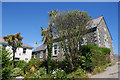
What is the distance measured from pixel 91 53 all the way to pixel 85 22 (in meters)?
3.42

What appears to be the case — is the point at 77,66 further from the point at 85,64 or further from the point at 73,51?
the point at 73,51

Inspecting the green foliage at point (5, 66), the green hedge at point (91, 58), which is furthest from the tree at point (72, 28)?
the green foliage at point (5, 66)

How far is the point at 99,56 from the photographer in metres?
11.3

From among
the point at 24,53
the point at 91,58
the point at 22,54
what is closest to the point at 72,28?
the point at 91,58

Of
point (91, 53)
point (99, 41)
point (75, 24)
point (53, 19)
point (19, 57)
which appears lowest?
point (19, 57)

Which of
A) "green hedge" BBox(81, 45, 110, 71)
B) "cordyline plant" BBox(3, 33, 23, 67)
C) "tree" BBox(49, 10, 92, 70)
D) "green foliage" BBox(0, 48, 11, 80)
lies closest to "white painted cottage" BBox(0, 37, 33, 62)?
"cordyline plant" BBox(3, 33, 23, 67)

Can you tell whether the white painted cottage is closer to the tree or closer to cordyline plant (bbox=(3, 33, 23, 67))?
cordyline plant (bbox=(3, 33, 23, 67))

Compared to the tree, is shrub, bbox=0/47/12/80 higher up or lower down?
lower down

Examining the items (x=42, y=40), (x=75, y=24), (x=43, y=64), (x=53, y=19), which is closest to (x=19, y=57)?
(x=42, y=40)

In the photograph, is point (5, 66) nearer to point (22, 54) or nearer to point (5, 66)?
point (5, 66)

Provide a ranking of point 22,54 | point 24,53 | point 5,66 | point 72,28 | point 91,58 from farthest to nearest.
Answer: point 24,53 < point 22,54 < point 72,28 < point 91,58 < point 5,66

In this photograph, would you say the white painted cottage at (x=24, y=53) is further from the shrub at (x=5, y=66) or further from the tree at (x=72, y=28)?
the shrub at (x=5, y=66)

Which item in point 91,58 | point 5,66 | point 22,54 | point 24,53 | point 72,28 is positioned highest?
point 72,28

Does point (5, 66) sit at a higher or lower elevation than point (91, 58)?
higher
